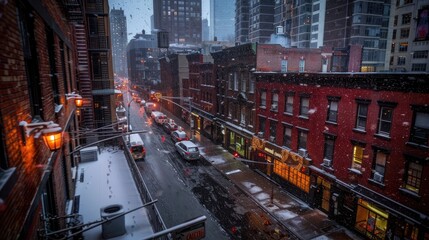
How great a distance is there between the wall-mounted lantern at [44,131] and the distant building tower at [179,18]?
141696mm

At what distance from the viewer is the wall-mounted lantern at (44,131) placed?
188 inches

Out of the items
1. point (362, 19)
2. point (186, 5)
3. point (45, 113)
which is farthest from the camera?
point (186, 5)

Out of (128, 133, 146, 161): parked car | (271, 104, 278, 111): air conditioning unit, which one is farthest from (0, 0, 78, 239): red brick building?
(128, 133, 146, 161): parked car

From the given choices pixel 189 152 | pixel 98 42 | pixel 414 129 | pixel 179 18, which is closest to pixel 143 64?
pixel 179 18

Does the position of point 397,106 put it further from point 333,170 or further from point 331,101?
point 333,170

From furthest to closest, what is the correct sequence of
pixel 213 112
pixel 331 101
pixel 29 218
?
pixel 213 112
pixel 331 101
pixel 29 218

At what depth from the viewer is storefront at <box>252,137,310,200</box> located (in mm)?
20812

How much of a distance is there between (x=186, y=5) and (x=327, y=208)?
142181mm

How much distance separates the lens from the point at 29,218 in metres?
4.47

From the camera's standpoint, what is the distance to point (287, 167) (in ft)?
74.4

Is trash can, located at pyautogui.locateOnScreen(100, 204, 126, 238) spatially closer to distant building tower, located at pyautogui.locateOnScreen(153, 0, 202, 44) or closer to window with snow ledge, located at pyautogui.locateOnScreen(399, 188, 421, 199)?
window with snow ledge, located at pyautogui.locateOnScreen(399, 188, 421, 199)

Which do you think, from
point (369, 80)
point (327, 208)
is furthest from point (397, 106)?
point (327, 208)

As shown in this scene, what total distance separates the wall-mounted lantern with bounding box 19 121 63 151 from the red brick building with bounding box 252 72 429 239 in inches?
621

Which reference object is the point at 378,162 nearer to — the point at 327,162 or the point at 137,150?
the point at 327,162
